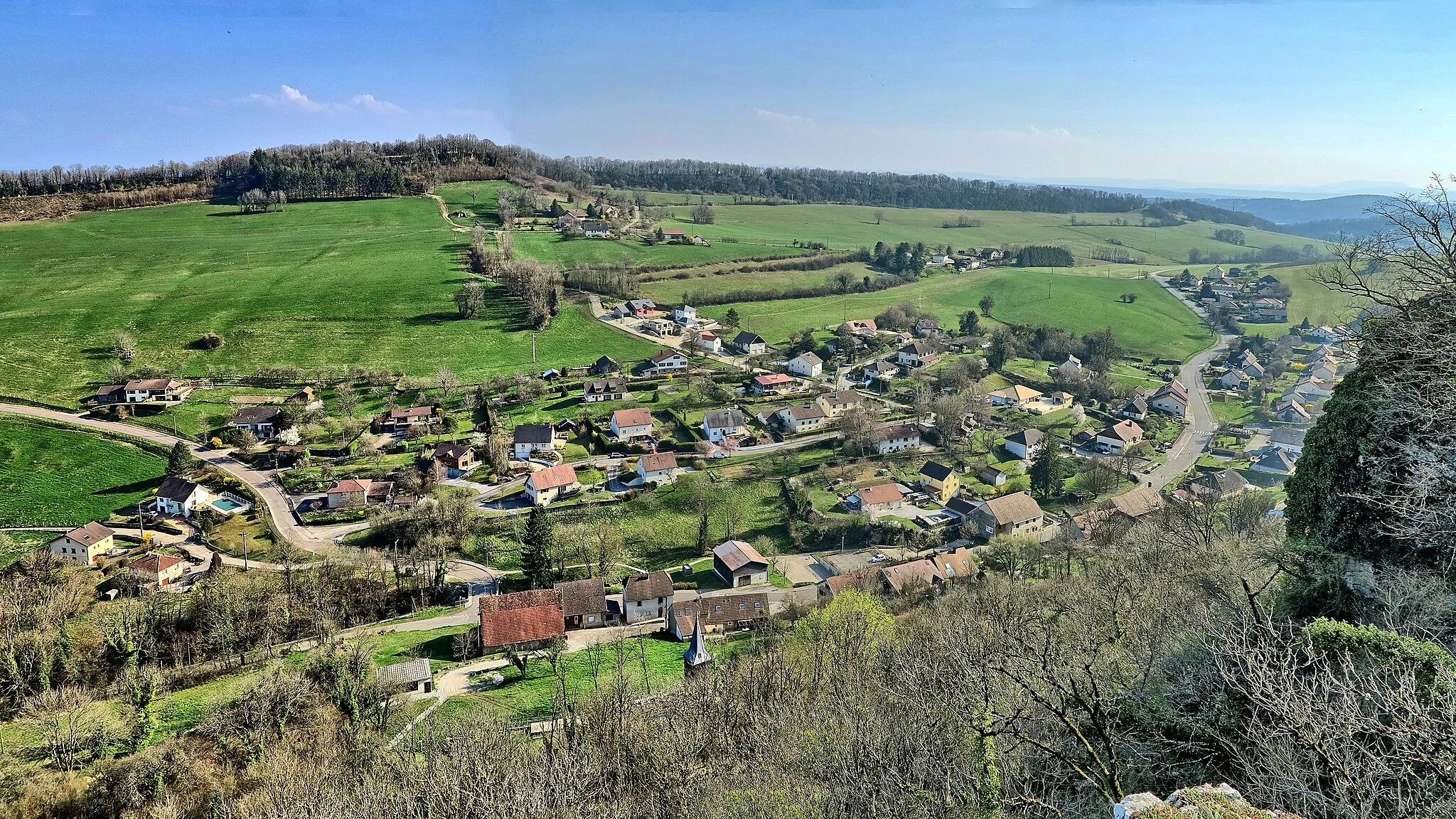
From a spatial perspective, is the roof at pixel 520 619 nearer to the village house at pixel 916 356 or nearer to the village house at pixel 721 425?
the village house at pixel 721 425

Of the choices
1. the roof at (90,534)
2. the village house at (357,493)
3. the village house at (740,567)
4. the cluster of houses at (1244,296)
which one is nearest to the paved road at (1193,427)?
the cluster of houses at (1244,296)

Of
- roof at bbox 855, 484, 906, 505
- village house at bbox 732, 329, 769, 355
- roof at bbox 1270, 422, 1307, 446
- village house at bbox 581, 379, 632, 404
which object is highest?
village house at bbox 732, 329, 769, 355

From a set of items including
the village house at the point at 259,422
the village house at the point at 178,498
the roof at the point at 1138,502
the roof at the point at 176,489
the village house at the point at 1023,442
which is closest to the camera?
the village house at the point at 178,498

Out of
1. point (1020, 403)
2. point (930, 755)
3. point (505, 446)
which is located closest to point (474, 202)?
point (505, 446)

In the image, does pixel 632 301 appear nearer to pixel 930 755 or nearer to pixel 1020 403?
pixel 1020 403

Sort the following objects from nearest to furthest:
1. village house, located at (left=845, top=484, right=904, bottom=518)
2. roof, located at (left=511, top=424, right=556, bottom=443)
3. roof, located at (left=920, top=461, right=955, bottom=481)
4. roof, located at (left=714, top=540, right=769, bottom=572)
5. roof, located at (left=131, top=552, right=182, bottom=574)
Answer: roof, located at (left=131, top=552, right=182, bottom=574)
roof, located at (left=714, top=540, right=769, bottom=572)
village house, located at (left=845, top=484, right=904, bottom=518)
roof, located at (left=920, top=461, right=955, bottom=481)
roof, located at (left=511, top=424, right=556, bottom=443)

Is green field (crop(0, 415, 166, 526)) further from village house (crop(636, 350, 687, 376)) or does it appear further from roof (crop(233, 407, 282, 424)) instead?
village house (crop(636, 350, 687, 376))

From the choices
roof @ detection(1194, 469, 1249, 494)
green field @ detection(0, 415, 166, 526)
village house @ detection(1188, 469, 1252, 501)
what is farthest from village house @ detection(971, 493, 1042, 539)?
green field @ detection(0, 415, 166, 526)
